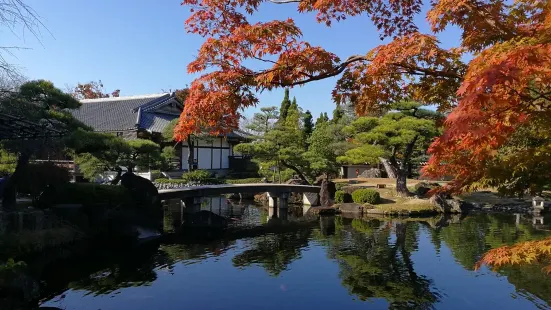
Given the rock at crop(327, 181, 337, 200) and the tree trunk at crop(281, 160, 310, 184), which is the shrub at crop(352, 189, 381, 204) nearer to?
the rock at crop(327, 181, 337, 200)

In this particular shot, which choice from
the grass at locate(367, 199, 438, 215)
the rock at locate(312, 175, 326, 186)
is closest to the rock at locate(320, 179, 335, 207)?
the grass at locate(367, 199, 438, 215)

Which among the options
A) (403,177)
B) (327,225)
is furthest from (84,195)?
(403,177)

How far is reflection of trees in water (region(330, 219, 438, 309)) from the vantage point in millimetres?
7680

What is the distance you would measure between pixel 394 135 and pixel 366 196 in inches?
124

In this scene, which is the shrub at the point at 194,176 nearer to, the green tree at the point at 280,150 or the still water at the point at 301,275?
the green tree at the point at 280,150

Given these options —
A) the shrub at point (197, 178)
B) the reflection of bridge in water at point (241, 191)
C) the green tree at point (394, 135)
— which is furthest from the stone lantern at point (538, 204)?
the shrub at point (197, 178)

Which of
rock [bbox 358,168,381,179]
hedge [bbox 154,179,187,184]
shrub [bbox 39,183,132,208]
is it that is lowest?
shrub [bbox 39,183,132,208]

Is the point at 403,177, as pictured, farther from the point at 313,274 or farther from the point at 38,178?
the point at 38,178

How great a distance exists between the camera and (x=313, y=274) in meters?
9.05

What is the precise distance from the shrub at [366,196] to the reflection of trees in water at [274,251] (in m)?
6.18

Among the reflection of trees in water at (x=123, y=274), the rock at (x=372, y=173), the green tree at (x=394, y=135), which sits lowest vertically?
the reflection of trees in water at (x=123, y=274)

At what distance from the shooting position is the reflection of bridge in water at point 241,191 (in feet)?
55.1

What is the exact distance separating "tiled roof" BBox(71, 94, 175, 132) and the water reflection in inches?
578

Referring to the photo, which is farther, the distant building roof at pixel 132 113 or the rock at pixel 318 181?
the distant building roof at pixel 132 113
